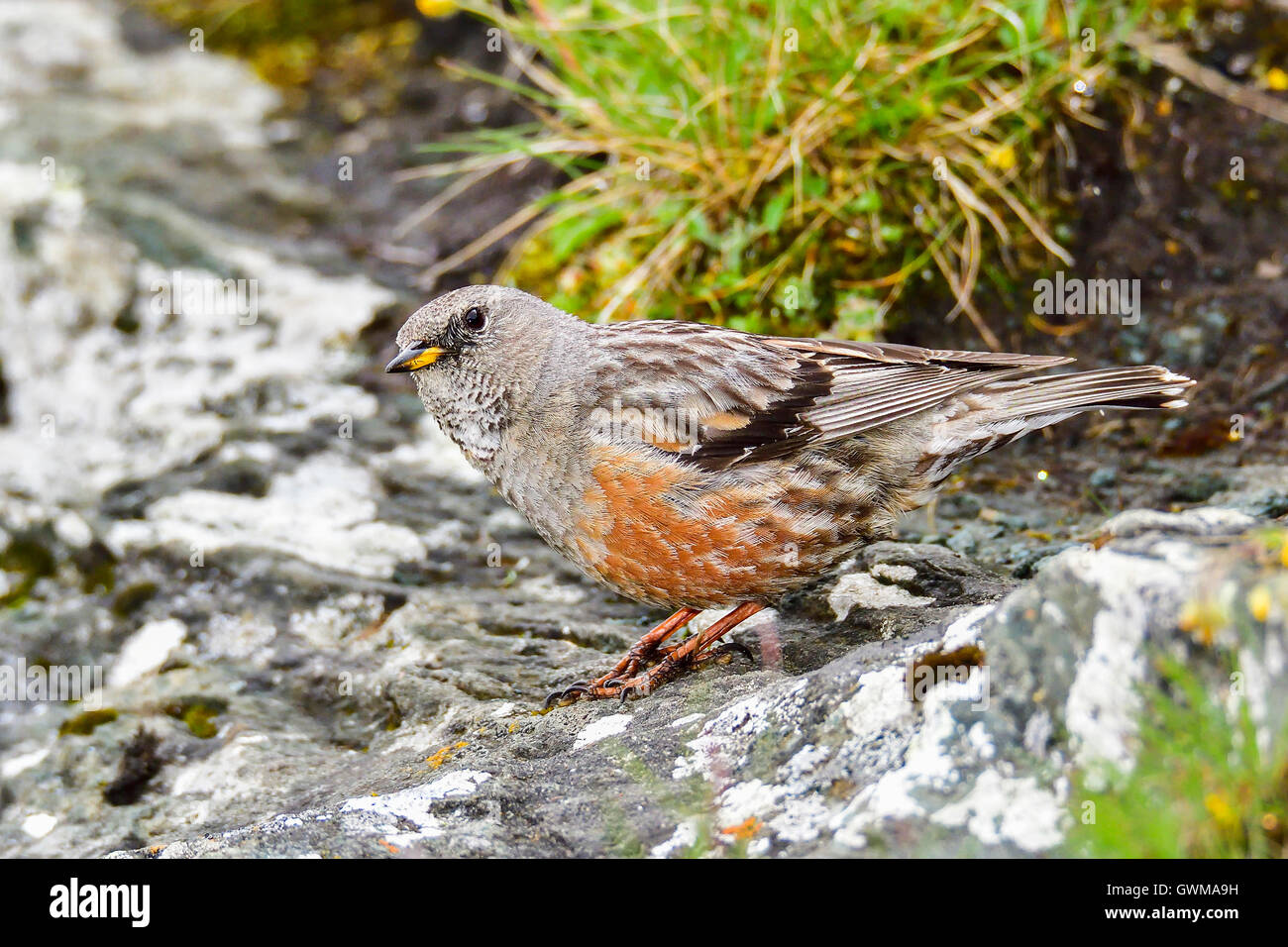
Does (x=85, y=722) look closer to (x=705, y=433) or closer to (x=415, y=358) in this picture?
(x=415, y=358)

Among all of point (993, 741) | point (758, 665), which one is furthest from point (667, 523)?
point (993, 741)

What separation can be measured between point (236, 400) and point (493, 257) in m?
1.75

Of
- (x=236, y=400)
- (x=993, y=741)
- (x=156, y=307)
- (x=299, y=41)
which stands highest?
(x=299, y=41)

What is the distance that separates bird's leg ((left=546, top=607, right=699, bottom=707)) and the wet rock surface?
17 cm

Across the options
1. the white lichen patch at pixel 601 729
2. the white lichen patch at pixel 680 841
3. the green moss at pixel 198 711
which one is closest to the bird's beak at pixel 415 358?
the green moss at pixel 198 711

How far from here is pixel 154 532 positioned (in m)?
5.56

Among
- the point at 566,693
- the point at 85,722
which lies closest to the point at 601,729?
the point at 566,693

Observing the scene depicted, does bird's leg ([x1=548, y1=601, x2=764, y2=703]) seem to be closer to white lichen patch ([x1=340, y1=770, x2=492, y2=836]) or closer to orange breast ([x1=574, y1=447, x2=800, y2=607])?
orange breast ([x1=574, y1=447, x2=800, y2=607])

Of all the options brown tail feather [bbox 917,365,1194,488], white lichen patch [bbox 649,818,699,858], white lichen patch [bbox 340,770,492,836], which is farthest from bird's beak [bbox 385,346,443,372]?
white lichen patch [bbox 649,818,699,858]

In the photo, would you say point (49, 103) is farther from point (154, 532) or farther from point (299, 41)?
point (154, 532)

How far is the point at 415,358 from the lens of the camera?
4.65m

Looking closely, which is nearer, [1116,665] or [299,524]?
[1116,665]

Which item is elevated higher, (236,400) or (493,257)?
(493,257)

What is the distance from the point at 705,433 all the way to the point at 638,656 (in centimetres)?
86
